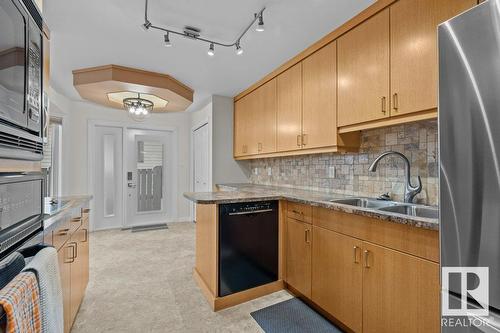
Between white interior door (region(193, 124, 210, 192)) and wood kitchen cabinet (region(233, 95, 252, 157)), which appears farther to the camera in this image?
white interior door (region(193, 124, 210, 192))

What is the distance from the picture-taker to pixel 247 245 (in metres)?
2.15

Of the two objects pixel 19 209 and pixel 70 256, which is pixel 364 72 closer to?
pixel 19 209

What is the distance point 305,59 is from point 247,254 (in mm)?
2045

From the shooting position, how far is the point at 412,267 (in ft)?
4.23

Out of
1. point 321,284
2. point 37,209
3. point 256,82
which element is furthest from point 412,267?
point 256,82

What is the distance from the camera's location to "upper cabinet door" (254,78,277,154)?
124 inches

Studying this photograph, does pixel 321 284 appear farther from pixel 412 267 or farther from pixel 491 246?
pixel 491 246

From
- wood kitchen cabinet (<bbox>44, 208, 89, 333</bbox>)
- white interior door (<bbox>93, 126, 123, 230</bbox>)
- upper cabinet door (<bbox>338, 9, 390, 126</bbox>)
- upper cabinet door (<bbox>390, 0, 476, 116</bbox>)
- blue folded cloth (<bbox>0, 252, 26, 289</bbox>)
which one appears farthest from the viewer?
white interior door (<bbox>93, 126, 123, 230</bbox>)

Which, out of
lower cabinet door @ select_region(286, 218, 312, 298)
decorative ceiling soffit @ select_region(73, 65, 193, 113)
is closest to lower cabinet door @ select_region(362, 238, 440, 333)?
lower cabinet door @ select_region(286, 218, 312, 298)

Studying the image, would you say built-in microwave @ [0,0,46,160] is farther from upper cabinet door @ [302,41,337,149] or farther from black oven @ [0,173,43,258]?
upper cabinet door @ [302,41,337,149]

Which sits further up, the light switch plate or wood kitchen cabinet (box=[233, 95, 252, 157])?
wood kitchen cabinet (box=[233, 95, 252, 157])

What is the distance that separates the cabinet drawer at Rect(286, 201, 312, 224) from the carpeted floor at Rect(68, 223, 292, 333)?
757 millimetres
